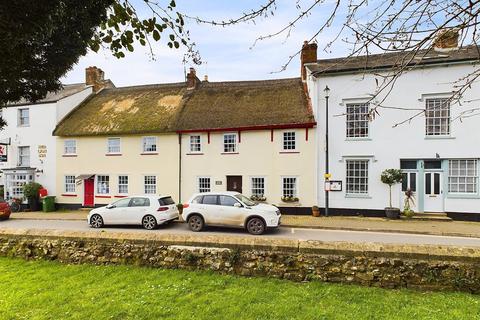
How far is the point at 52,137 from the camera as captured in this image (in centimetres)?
2141

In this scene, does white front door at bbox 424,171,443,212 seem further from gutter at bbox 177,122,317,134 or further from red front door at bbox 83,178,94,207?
red front door at bbox 83,178,94,207

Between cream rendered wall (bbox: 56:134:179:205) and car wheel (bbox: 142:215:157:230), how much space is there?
531 cm

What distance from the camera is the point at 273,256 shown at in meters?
5.85

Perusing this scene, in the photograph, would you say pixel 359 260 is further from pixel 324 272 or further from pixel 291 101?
pixel 291 101

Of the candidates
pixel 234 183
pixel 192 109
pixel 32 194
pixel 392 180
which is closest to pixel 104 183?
pixel 32 194

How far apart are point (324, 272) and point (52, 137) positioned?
22.4 metres

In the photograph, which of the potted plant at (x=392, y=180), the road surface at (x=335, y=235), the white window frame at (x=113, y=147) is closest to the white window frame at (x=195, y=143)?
the white window frame at (x=113, y=147)

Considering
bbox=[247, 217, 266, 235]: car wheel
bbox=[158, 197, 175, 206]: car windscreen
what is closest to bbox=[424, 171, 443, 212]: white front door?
bbox=[247, 217, 266, 235]: car wheel

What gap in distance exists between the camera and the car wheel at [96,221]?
1426 centimetres

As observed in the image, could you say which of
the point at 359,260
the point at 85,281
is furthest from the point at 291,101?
the point at 85,281

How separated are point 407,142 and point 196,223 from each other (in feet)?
39.6

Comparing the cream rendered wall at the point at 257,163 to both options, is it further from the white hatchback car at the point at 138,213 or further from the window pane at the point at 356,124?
the white hatchback car at the point at 138,213

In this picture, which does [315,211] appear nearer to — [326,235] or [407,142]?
[326,235]

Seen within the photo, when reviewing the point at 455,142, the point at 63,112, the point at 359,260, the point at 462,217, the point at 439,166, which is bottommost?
the point at 462,217
